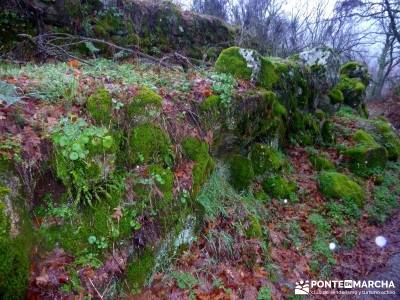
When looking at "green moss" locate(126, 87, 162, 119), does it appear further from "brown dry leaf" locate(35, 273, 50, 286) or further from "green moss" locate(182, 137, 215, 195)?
"brown dry leaf" locate(35, 273, 50, 286)

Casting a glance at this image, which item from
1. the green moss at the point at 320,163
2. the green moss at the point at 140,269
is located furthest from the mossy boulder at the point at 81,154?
the green moss at the point at 320,163

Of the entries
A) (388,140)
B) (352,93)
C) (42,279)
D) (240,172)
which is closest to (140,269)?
(42,279)

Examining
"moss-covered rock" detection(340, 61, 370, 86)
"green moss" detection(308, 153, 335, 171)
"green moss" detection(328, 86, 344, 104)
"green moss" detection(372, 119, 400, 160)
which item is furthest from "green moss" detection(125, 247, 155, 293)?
"moss-covered rock" detection(340, 61, 370, 86)

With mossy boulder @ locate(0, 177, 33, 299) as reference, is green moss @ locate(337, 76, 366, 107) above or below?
above

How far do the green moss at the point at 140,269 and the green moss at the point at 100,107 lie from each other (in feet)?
4.54

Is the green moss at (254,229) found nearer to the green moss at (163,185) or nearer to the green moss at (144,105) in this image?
the green moss at (163,185)

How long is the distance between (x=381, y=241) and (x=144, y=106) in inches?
178

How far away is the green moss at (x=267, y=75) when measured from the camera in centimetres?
584

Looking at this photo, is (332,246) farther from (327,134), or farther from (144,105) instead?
(327,134)

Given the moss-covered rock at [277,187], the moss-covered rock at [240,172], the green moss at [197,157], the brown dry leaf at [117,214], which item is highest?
the green moss at [197,157]

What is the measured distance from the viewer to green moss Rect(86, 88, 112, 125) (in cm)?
311

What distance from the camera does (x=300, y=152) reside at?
22.3 ft

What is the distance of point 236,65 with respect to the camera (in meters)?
5.53

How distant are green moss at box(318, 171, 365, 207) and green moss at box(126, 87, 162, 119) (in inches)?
152
